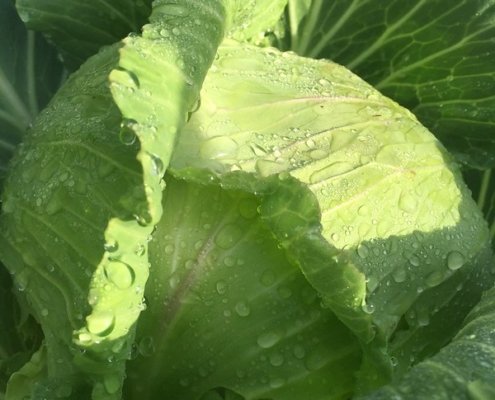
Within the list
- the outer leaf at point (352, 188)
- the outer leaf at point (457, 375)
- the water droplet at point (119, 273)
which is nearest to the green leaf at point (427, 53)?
the outer leaf at point (352, 188)

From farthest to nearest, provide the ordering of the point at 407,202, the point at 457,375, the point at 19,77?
the point at 19,77, the point at 407,202, the point at 457,375

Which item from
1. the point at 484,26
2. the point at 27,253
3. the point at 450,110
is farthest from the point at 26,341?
the point at 484,26

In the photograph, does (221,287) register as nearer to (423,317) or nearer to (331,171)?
(331,171)

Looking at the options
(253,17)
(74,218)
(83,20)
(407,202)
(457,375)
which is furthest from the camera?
(83,20)

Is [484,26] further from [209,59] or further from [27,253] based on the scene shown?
[27,253]

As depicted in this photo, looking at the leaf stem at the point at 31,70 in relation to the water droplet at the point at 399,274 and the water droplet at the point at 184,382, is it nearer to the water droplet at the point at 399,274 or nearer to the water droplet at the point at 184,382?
the water droplet at the point at 184,382

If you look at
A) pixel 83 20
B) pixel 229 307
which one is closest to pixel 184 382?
pixel 229 307
